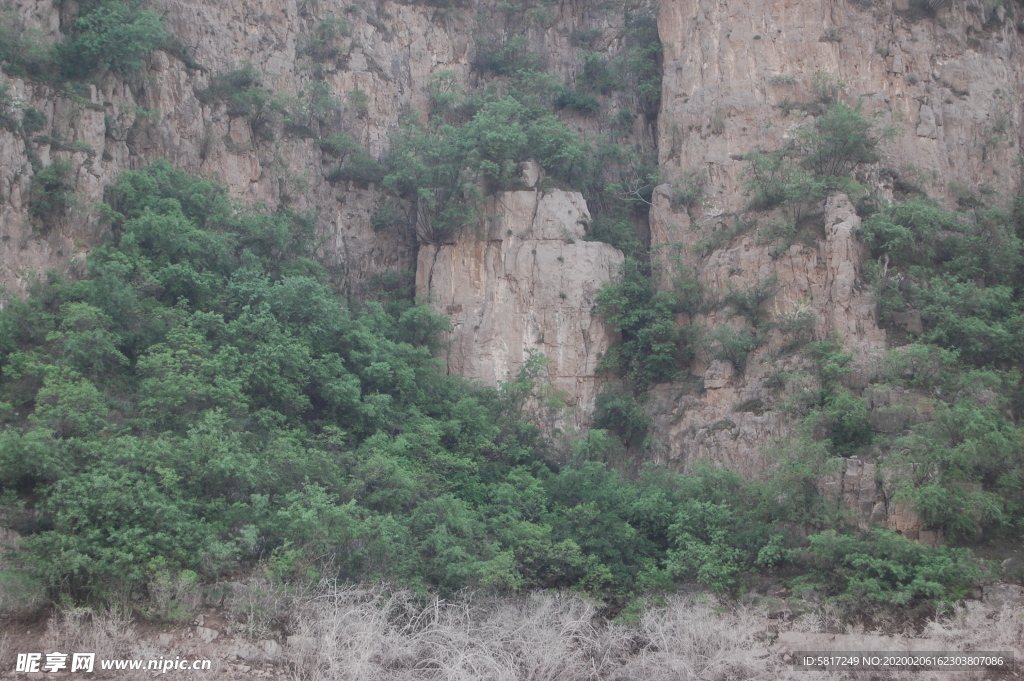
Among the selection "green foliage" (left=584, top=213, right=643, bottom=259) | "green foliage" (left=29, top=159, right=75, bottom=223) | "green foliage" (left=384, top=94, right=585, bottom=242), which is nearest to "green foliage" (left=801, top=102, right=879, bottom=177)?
"green foliage" (left=584, top=213, right=643, bottom=259)

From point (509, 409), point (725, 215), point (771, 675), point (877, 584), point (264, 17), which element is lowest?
point (771, 675)

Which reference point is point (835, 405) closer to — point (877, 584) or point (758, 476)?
point (758, 476)

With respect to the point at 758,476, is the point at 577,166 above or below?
above

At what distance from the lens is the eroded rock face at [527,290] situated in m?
25.1

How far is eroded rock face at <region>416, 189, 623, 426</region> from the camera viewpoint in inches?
987

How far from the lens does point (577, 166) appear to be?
2689cm

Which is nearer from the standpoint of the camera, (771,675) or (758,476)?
(771,675)

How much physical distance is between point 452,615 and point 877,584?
7049mm

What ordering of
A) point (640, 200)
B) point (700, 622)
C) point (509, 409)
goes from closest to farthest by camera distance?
point (700, 622) → point (509, 409) → point (640, 200)

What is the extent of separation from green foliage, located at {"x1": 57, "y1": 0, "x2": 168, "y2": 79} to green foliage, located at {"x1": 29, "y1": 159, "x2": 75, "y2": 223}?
2825 millimetres

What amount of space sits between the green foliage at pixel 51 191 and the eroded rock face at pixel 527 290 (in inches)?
346

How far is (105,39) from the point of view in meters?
22.9

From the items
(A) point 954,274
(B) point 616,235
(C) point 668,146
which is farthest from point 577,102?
(A) point 954,274

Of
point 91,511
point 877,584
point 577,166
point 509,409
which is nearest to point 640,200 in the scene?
point 577,166
